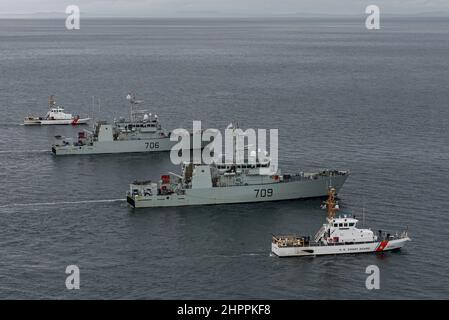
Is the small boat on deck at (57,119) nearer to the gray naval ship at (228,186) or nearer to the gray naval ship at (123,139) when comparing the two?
the gray naval ship at (123,139)

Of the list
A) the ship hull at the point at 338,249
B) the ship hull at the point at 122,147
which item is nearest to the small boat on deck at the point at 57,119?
the ship hull at the point at 122,147

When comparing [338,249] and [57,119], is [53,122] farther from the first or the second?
[338,249]

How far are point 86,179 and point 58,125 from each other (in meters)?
Result: 58.8

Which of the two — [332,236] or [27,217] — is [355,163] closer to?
[332,236]

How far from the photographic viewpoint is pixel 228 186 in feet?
366

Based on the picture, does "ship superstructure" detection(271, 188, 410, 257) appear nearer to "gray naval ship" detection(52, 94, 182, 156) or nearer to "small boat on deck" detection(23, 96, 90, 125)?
"gray naval ship" detection(52, 94, 182, 156)

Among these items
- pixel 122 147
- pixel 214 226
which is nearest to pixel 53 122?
pixel 122 147

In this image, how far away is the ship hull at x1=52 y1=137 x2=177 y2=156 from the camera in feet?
484

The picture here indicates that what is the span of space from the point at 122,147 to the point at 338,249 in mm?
70557

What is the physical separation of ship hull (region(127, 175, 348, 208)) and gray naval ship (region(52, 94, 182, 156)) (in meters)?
40.4
